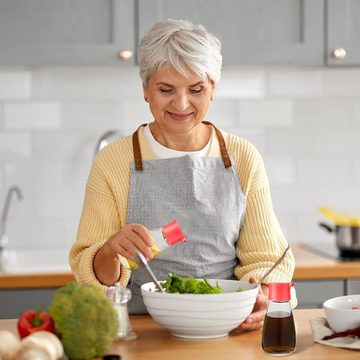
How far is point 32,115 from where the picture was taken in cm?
389

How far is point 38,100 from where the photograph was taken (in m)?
3.90

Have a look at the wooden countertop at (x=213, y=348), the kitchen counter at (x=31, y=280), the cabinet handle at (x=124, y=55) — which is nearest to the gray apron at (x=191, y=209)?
the wooden countertop at (x=213, y=348)

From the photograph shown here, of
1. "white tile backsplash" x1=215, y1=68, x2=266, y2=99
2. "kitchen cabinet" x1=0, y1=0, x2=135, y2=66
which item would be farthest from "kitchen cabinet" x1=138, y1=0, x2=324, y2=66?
"white tile backsplash" x1=215, y1=68, x2=266, y2=99

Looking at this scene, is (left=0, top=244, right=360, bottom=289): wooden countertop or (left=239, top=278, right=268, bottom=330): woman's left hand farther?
(left=0, top=244, right=360, bottom=289): wooden countertop

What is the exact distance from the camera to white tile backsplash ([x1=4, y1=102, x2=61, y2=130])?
153 inches

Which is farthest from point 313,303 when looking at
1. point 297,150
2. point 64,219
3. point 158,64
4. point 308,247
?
point 158,64

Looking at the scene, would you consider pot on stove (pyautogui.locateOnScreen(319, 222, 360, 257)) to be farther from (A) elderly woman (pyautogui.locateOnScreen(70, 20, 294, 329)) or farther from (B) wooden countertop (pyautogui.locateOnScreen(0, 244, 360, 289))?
(A) elderly woman (pyautogui.locateOnScreen(70, 20, 294, 329))

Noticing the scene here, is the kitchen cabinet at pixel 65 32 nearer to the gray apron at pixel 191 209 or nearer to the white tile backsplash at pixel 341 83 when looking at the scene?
the white tile backsplash at pixel 341 83

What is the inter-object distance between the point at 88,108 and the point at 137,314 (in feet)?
5.63

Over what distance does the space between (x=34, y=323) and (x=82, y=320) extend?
0.11 metres

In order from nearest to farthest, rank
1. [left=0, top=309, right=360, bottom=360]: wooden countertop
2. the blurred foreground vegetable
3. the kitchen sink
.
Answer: [left=0, top=309, right=360, bottom=360]: wooden countertop < the blurred foreground vegetable < the kitchen sink

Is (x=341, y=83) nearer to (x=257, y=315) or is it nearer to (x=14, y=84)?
(x=14, y=84)

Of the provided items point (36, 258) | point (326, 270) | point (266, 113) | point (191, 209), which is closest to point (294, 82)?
point (266, 113)

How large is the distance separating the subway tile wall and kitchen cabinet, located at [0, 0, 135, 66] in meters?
0.28
